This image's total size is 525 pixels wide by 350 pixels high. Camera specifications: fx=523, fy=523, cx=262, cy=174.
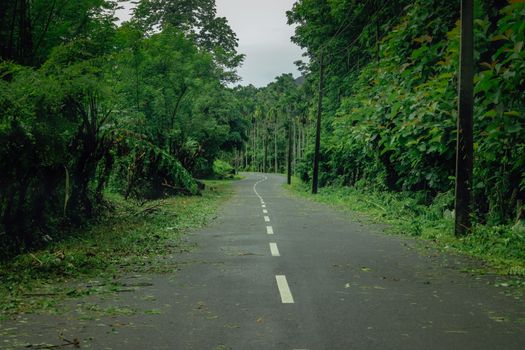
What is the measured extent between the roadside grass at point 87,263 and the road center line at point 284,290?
1.88 m

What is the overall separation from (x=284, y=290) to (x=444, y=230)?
304 inches

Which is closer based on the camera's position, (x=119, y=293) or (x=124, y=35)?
(x=119, y=293)

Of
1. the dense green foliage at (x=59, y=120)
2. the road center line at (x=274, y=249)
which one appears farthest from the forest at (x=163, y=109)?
the road center line at (x=274, y=249)

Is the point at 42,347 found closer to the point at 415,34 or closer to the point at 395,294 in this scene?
the point at 395,294

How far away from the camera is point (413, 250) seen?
10.6m

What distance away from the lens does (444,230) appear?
43.3 ft

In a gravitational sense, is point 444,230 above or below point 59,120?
below

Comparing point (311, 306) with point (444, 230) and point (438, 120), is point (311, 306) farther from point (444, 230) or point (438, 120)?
point (438, 120)

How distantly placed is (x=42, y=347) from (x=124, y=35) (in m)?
10.6

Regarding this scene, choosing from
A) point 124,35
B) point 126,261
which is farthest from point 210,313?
point 124,35

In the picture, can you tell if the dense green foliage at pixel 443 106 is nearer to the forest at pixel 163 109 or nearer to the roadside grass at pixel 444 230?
the forest at pixel 163 109

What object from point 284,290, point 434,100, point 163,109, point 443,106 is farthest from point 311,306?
point 163,109

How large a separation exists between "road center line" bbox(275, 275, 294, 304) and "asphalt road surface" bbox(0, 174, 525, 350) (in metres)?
0.01

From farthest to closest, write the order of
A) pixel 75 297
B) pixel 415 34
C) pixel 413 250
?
pixel 415 34 < pixel 413 250 < pixel 75 297
